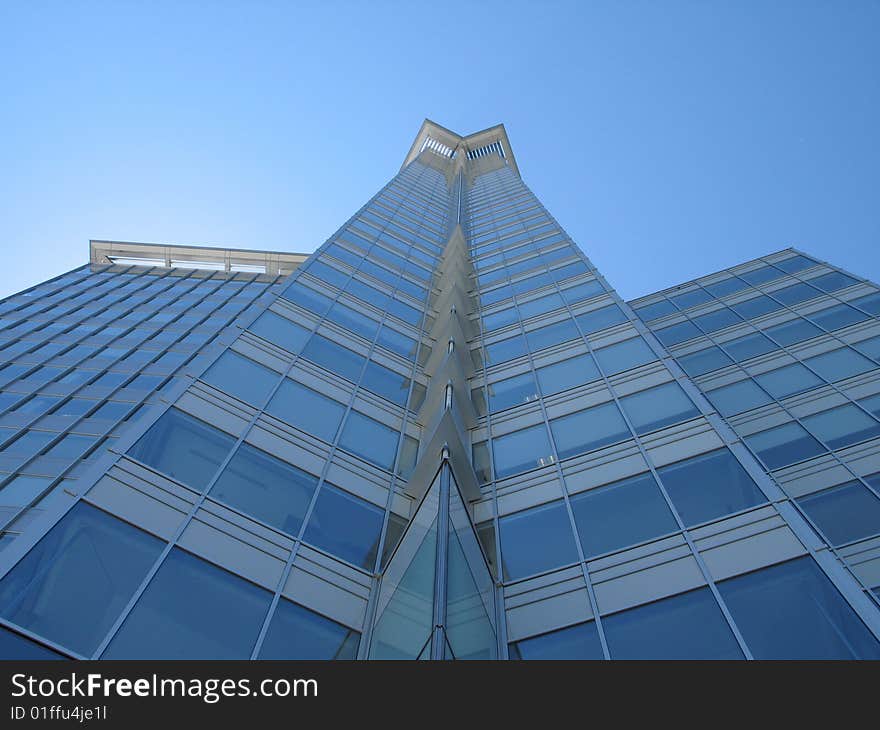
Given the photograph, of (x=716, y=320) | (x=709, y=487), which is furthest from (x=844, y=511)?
(x=716, y=320)

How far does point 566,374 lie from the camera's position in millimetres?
18469

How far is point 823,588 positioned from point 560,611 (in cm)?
392

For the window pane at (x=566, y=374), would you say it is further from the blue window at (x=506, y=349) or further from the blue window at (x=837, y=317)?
the blue window at (x=837, y=317)

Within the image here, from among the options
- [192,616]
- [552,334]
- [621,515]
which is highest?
[552,334]

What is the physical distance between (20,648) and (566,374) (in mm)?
14008

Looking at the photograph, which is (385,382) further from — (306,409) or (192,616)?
(192,616)

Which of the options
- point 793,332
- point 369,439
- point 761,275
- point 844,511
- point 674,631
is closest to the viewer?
point 674,631

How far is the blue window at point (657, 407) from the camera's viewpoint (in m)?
14.7

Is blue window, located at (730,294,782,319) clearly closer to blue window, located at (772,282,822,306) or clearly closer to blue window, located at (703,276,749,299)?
blue window, located at (772,282,822,306)

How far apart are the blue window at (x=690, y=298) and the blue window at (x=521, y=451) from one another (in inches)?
713

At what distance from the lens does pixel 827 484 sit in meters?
16.9

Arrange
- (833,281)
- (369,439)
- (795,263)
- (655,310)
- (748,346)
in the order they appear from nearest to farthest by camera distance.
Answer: (369,439), (748,346), (833,281), (795,263), (655,310)

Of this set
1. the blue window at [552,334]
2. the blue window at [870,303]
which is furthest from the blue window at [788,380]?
the blue window at [552,334]

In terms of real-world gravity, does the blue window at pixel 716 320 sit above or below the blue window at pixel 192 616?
above
